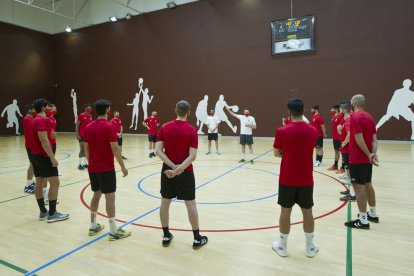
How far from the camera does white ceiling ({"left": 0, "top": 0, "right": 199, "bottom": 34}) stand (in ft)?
63.3

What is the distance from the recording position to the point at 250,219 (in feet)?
15.0

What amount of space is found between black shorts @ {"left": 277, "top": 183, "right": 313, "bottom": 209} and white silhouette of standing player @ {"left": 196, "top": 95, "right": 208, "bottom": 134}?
14591mm

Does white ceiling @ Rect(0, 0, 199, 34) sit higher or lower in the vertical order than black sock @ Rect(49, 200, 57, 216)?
higher

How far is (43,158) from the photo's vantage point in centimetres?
450

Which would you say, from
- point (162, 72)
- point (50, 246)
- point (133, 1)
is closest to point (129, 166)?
point (50, 246)

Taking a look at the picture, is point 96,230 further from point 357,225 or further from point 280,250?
point 357,225

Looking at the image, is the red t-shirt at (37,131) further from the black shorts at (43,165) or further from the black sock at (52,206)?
the black sock at (52,206)

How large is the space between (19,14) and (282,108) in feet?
62.9

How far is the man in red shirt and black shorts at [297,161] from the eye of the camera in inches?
121

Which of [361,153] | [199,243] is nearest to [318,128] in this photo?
[361,153]

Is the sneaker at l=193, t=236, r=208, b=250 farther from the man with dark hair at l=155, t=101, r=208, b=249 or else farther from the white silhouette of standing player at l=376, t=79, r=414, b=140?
the white silhouette of standing player at l=376, t=79, r=414, b=140

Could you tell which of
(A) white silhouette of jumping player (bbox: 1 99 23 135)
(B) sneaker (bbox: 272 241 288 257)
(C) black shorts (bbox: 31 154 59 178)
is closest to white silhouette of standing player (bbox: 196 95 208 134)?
(A) white silhouette of jumping player (bbox: 1 99 23 135)

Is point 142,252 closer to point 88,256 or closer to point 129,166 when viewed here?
point 88,256

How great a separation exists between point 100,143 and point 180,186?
1.11 metres
